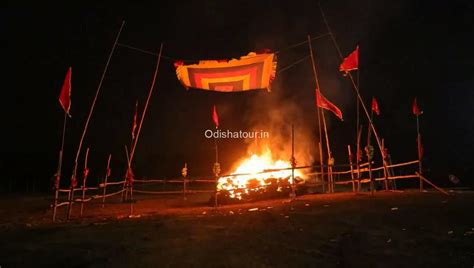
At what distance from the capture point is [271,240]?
7.34 metres

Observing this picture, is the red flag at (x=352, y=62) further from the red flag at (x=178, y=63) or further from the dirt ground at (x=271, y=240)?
the red flag at (x=178, y=63)

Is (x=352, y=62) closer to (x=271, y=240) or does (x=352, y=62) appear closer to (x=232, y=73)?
(x=232, y=73)

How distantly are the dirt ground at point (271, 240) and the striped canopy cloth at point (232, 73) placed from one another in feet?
15.9

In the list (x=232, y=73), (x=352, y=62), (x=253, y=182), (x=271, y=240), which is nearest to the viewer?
(x=271, y=240)

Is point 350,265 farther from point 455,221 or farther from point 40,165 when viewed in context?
point 40,165

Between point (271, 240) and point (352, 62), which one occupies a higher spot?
point (352, 62)

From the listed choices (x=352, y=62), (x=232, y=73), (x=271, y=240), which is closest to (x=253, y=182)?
(x=232, y=73)

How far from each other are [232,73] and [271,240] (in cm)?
673

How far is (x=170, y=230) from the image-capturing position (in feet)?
27.5

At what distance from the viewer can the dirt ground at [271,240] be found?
6293mm

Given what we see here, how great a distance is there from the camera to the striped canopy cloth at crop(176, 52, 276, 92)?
39.7 ft

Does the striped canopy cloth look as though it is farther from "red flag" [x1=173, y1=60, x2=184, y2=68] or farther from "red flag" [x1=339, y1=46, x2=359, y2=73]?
"red flag" [x1=339, y1=46, x2=359, y2=73]

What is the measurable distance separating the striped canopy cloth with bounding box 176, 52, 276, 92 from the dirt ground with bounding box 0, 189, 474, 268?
4.86 m

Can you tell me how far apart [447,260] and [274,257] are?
114 inches
